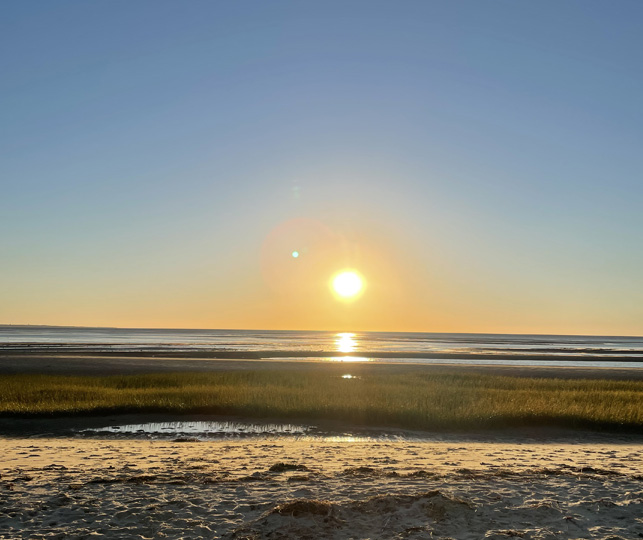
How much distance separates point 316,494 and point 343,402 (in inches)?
548

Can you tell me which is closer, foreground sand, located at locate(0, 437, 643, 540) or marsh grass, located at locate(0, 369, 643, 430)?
foreground sand, located at locate(0, 437, 643, 540)

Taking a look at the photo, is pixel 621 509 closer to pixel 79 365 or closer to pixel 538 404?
pixel 538 404

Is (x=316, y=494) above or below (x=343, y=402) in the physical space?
above

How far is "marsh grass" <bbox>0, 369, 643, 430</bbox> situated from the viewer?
21375 millimetres

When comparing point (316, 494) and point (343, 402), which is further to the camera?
point (343, 402)

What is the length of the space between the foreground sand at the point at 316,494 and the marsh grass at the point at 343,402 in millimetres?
6036

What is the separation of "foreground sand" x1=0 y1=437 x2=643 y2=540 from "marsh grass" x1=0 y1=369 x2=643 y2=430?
6036mm

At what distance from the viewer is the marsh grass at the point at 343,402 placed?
21.4 metres

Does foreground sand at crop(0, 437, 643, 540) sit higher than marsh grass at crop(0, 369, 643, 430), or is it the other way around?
foreground sand at crop(0, 437, 643, 540)

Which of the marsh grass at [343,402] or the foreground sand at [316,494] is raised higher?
the foreground sand at [316,494]

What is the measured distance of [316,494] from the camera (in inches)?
400

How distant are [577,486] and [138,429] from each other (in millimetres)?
15095

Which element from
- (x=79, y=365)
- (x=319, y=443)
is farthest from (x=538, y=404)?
(x=79, y=365)

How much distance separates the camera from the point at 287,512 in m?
9.05
